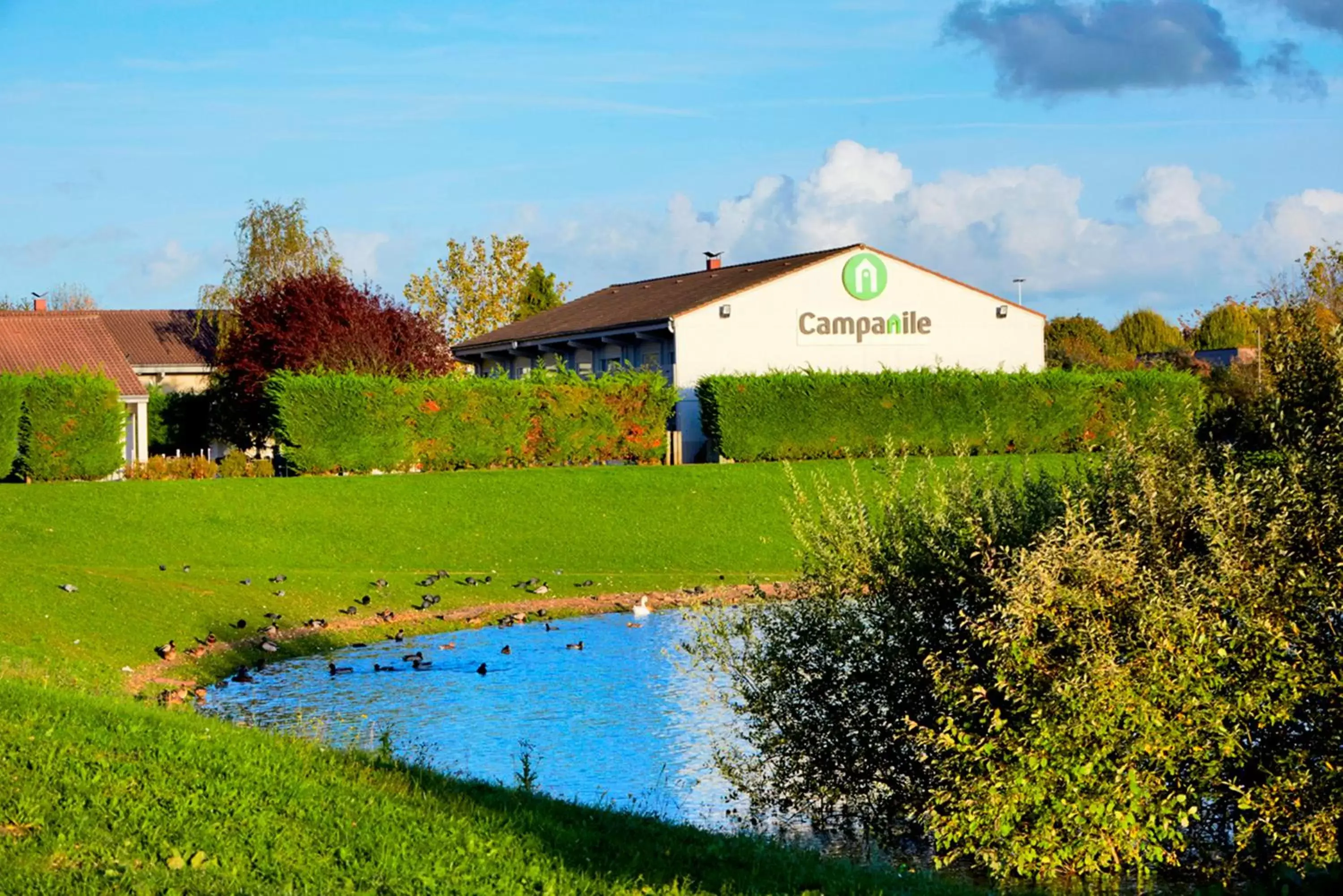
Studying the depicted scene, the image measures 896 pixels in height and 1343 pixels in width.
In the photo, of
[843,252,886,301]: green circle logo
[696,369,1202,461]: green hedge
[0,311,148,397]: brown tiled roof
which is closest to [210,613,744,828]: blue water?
[696,369,1202,461]: green hedge

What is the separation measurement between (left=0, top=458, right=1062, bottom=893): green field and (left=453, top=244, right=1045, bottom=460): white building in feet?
32.1

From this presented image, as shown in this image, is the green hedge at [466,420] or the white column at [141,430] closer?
the green hedge at [466,420]

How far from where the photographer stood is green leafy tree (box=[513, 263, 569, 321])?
294 ft

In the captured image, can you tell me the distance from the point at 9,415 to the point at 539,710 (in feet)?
85.4

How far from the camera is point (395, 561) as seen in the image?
108 ft

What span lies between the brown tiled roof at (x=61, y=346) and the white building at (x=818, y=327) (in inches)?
539

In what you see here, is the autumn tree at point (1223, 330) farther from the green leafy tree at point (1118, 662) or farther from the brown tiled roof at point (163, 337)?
the green leafy tree at point (1118, 662)

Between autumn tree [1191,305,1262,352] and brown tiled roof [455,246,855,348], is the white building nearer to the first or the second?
brown tiled roof [455,246,855,348]

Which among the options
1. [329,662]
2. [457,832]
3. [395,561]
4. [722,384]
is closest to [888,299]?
[722,384]

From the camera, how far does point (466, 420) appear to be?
141ft

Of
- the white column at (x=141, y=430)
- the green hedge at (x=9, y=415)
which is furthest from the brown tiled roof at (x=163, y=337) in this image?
the green hedge at (x=9, y=415)

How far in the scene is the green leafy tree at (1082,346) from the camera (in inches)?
3073

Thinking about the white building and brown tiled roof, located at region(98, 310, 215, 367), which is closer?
the white building

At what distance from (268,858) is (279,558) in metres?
24.8
